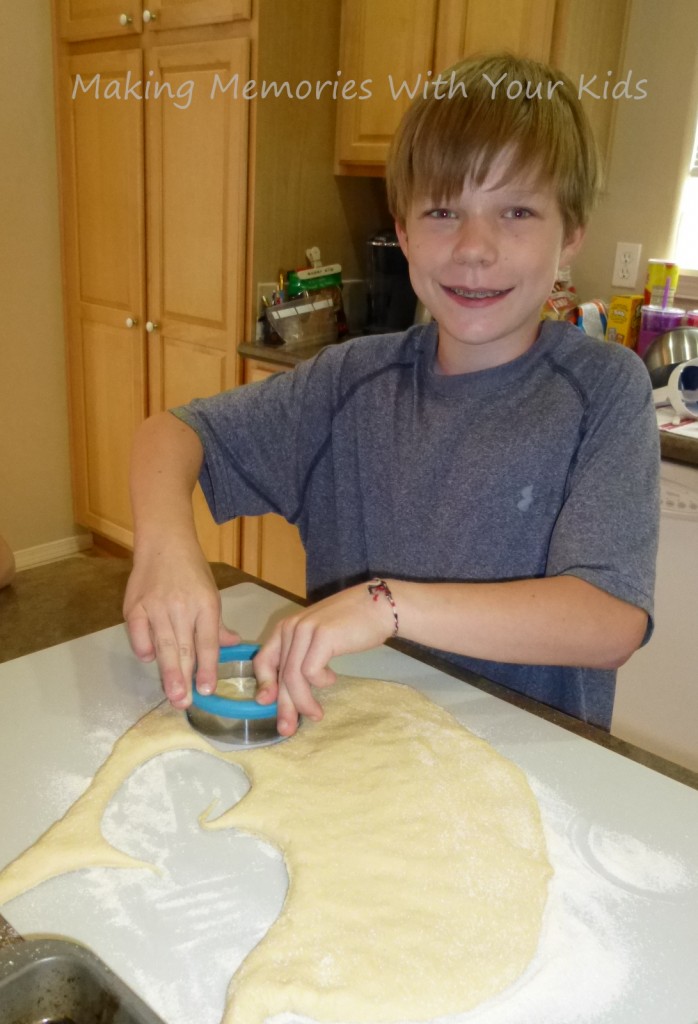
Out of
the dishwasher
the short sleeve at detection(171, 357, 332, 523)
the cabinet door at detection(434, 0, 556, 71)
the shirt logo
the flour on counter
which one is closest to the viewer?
the flour on counter

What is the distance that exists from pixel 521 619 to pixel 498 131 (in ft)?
1.63

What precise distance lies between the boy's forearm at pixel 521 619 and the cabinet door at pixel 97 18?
210cm

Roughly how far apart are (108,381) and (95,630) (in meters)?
1.94

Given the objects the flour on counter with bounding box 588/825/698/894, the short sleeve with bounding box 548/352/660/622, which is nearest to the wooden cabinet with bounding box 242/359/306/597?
the short sleeve with bounding box 548/352/660/622

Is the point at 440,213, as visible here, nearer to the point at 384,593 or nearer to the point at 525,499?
the point at 525,499

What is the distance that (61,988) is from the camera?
46cm

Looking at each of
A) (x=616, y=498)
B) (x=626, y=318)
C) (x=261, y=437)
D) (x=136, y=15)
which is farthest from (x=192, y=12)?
(x=616, y=498)

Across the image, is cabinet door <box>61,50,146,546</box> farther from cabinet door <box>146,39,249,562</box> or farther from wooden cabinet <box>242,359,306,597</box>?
Answer: wooden cabinet <box>242,359,306,597</box>

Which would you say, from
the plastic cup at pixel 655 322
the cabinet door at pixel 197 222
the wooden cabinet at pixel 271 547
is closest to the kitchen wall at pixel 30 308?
the cabinet door at pixel 197 222

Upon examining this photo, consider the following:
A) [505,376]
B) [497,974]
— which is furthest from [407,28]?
[497,974]

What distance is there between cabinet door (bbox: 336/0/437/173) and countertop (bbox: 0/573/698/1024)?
5.23 feet

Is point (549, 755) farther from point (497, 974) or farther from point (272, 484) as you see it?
point (272, 484)

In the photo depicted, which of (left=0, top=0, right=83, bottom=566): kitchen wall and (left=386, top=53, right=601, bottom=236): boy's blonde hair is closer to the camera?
(left=386, top=53, right=601, bottom=236): boy's blonde hair

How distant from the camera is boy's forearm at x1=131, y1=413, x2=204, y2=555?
84cm
